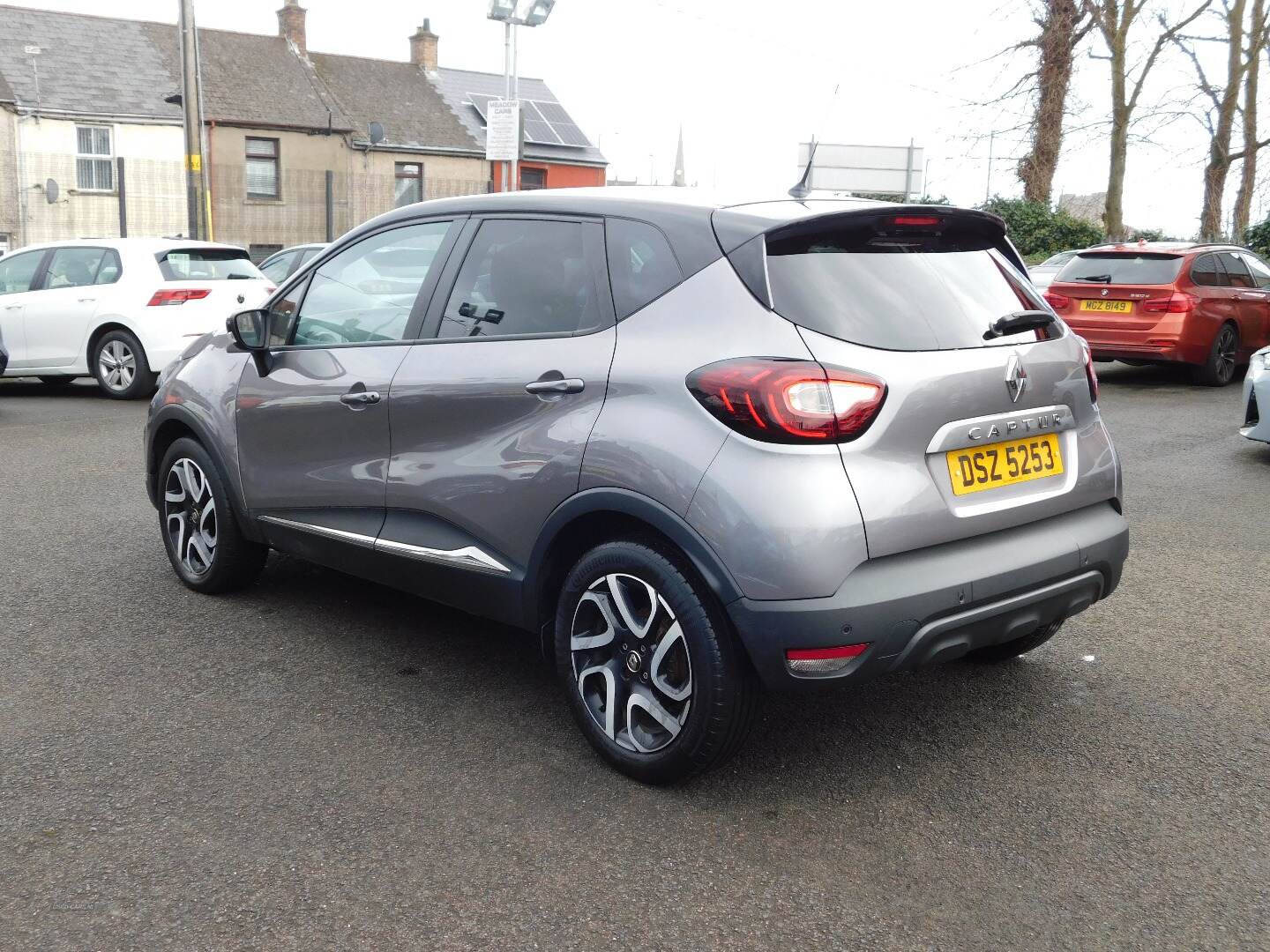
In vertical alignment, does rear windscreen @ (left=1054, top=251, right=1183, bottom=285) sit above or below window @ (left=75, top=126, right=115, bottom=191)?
below

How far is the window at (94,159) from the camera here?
33.5m

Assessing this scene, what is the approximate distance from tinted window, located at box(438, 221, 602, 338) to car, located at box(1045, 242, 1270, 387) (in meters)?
10.4

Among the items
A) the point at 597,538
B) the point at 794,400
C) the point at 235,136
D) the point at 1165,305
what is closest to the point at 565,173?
the point at 235,136

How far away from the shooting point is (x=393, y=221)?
439cm

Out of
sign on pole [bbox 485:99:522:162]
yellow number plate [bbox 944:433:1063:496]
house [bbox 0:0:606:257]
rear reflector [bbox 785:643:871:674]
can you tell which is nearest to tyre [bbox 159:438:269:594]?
rear reflector [bbox 785:643:871:674]

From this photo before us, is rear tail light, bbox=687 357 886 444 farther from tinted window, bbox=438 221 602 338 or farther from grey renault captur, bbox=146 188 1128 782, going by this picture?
tinted window, bbox=438 221 602 338

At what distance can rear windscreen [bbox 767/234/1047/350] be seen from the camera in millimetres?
3246

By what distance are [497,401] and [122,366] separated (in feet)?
32.2

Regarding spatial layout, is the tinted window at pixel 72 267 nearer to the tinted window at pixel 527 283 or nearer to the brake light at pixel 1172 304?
the tinted window at pixel 527 283

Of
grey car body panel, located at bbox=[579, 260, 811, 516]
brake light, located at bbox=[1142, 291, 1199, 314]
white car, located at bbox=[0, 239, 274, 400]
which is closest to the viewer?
grey car body panel, located at bbox=[579, 260, 811, 516]

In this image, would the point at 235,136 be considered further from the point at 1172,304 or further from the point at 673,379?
the point at 673,379

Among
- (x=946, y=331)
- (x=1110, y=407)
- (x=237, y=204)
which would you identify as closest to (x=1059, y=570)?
(x=946, y=331)

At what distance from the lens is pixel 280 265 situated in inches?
698

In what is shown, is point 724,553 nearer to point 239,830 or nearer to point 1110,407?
point 239,830
